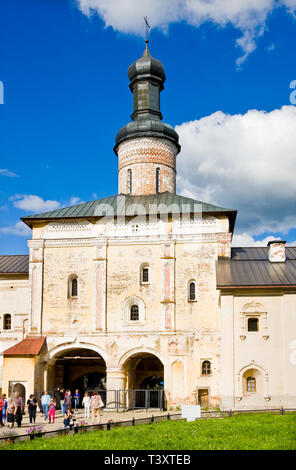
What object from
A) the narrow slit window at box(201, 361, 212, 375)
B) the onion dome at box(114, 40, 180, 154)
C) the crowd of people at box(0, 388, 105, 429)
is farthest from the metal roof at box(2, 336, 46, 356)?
the onion dome at box(114, 40, 180, 154)

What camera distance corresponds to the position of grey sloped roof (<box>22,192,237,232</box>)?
88.0 ft

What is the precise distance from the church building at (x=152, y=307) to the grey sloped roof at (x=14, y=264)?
22cm

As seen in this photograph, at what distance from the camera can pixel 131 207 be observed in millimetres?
27578

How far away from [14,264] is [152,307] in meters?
8.66

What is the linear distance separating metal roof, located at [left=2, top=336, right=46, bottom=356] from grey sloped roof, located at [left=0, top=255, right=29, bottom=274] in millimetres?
4186

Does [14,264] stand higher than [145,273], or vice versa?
[14,264]

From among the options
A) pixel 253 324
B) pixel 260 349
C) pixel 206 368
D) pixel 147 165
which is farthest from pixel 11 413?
pixel 147 165

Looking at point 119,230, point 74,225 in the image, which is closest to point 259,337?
point 119,230

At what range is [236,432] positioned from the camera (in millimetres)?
14305

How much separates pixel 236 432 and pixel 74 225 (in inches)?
598

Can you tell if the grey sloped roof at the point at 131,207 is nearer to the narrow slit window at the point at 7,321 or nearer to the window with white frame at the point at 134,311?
the window with white frame at the point at 134,311

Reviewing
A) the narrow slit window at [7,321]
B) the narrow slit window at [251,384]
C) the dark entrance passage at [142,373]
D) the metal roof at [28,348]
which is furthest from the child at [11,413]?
the narrow slit window at [7,321]

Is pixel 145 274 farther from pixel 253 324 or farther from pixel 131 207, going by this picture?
pixel 253 324

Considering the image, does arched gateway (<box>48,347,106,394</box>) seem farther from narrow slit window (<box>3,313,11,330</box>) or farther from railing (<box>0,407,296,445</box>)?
railing (<box>0,407,296,445</box>)
